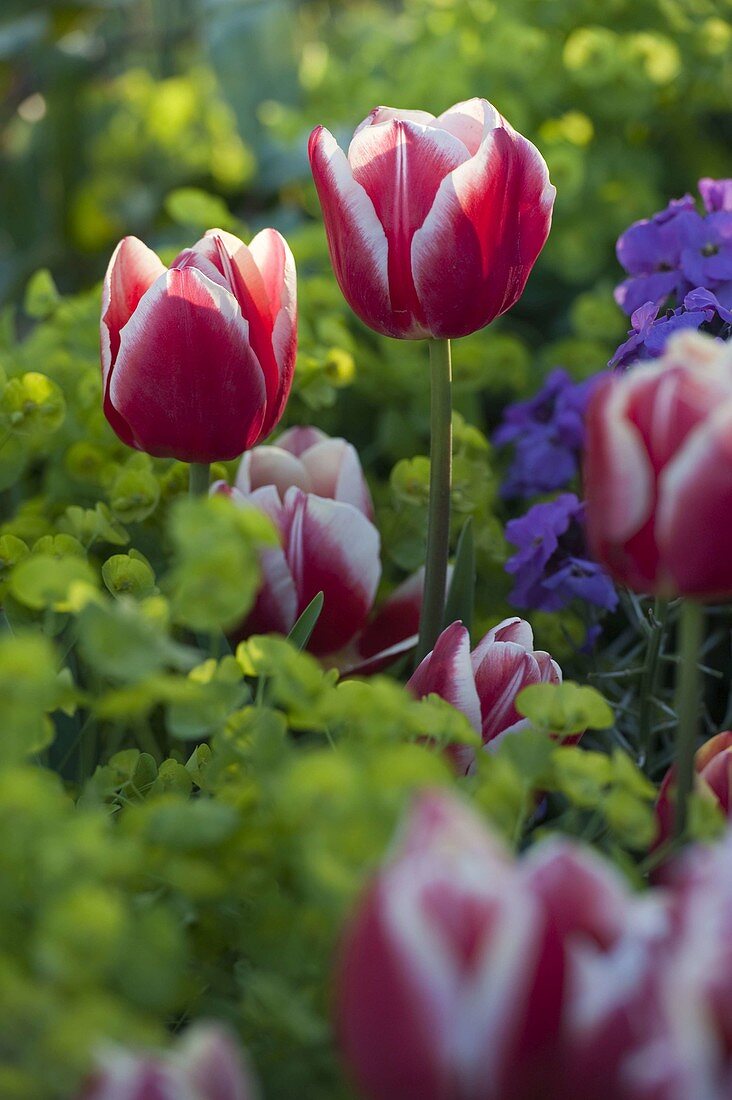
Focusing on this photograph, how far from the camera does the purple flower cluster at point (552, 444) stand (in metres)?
0.86

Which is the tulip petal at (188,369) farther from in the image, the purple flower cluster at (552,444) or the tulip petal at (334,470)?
the purple flower cluster at (552,444)

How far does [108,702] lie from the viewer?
41 cm

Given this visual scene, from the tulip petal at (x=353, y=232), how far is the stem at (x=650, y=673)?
184 millimetres

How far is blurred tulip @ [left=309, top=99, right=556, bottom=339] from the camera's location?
23.2 inches

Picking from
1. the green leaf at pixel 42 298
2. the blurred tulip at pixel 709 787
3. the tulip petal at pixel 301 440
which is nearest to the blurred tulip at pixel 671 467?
the blurred tulip at pixel 709 787

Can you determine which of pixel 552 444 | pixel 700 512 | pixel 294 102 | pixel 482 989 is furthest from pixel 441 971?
pixel 294 102

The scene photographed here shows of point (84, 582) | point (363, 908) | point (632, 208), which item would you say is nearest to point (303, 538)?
point (84, 582)

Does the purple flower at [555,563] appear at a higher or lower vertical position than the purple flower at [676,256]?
lower

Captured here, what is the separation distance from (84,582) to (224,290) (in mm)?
206

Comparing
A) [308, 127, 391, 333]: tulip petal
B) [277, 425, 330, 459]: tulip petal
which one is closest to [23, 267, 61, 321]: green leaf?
[277, 425, 330, 459]: tulip petal

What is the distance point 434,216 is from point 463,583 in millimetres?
204

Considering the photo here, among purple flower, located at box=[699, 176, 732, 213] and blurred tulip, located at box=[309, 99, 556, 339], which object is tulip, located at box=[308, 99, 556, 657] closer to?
blurred tulip, located at box=[309, 99, 556, 339]

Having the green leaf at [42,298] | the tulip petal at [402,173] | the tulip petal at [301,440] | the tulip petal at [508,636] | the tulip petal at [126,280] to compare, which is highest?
the tulip petal at [402,173]

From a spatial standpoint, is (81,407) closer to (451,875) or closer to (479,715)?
(479,715)
